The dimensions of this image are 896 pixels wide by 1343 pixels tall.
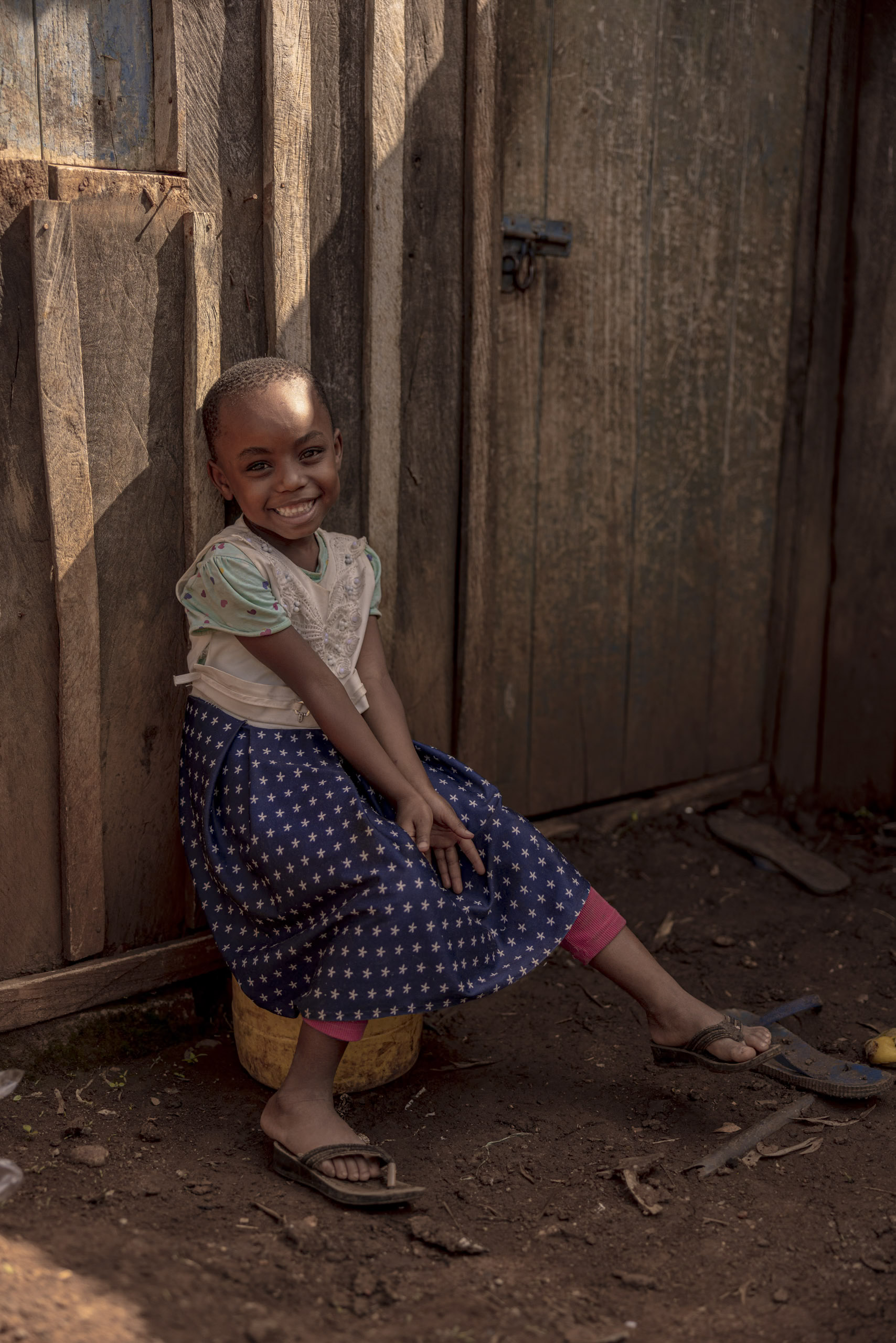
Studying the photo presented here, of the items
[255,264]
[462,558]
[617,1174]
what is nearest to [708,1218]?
[617,1174]

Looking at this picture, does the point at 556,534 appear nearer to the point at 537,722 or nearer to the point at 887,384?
the point at 537,722

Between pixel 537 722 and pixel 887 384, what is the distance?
1585 millimetres

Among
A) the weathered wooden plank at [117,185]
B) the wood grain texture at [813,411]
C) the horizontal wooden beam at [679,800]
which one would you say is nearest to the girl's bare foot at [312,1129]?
the horizontal wooden beam at [679,800]

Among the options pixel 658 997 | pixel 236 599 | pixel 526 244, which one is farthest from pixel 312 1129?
pixel 526 244

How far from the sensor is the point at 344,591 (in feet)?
8.13

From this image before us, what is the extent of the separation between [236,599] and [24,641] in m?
0.46

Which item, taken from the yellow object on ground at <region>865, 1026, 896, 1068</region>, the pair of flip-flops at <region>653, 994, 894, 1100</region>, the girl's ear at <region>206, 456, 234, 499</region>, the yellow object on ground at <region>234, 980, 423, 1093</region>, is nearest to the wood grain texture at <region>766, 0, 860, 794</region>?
the yellow object on ground at <region>865, 1026, 896, 1068</region>

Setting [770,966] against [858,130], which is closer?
[770,966]

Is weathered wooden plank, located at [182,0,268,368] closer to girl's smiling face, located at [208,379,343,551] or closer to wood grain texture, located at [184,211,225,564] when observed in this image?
wood grain texture, located at [184,211,225,564]

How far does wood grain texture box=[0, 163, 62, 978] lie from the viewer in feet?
7.24

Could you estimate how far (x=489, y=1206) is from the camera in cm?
213

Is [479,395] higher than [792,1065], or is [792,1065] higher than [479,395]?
[479,395]

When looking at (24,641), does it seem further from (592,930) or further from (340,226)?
(592,930)

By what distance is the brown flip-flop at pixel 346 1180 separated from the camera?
6.81 ft
